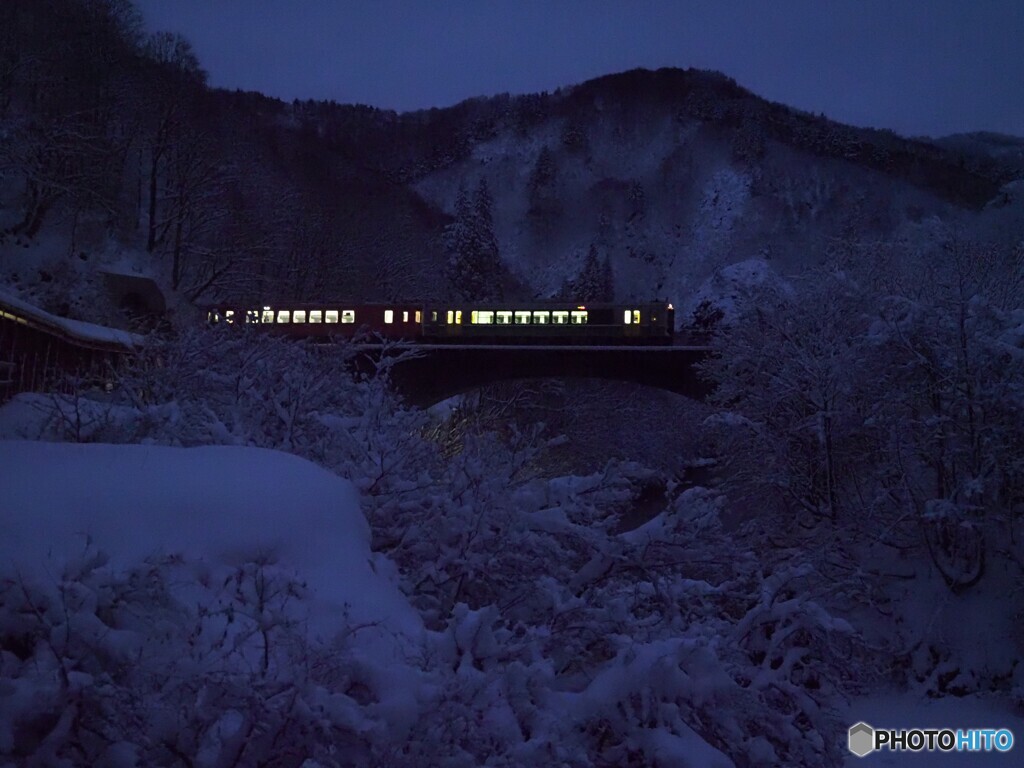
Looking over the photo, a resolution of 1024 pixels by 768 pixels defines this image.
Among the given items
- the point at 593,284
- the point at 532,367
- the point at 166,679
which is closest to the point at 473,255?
the point at 593,284

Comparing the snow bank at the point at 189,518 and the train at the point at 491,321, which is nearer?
the snow bank at the point at 189,518

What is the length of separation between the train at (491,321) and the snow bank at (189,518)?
104ft

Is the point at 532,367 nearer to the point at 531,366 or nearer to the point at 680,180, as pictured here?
the point at 531,366

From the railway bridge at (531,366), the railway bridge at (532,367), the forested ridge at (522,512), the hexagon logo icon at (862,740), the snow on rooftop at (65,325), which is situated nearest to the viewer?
the forested ridge at (522,512)

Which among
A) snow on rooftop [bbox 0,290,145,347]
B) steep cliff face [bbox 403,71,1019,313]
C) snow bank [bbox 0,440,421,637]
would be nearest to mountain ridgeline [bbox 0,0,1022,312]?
steep cliff face [bbox 403,71,1019,313]

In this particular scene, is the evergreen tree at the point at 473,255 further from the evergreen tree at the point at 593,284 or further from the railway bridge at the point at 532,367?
the railway bridge at the point at 532,367

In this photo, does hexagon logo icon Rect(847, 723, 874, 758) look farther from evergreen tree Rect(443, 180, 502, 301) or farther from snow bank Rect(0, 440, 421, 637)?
evergreen tree Rect(443, 180, 502, 301)

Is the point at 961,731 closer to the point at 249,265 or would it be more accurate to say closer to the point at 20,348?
the point at 20,348

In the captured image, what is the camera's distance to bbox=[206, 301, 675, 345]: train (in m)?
37.1

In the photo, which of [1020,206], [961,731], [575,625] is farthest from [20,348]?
[1020,206]

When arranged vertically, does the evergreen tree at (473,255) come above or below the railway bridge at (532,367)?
above

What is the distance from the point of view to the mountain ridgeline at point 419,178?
Answer: 38844mm
